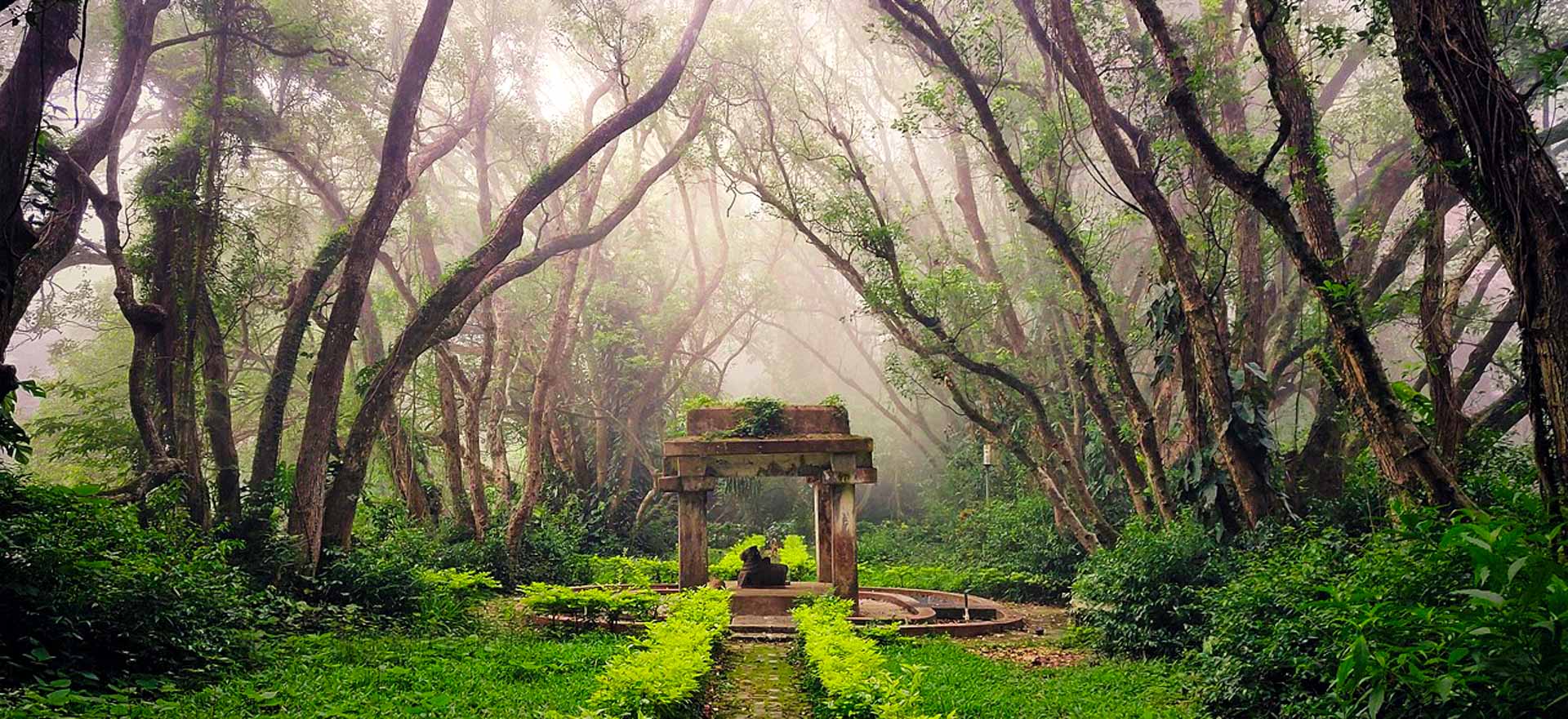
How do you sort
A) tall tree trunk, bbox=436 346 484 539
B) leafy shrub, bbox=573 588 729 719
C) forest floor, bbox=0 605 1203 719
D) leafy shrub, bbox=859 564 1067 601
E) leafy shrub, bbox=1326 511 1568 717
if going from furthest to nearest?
leafy shrub, bbox=859 564 1067 601
tall tree trunk, bbox=436 346 484 539
forest floor, bbox=0 605 1203 719
leafy shrub, bbox=573 588 729 719
leafy shrub, bbox=1326 511 1568 717

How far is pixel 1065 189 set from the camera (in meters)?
13.7

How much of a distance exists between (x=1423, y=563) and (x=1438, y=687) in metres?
2.36

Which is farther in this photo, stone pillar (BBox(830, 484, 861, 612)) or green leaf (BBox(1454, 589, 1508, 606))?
stone pillar (BBox(830, 484, 861, 612))

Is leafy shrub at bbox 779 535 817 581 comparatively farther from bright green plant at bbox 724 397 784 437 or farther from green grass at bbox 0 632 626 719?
green grass at bbox 0 632 626 719

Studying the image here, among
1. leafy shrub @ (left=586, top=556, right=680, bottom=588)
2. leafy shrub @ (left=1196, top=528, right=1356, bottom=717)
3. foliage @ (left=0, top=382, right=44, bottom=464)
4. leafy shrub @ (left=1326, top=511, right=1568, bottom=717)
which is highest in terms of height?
foliage @ (left=0, top=382, right=44, bottom=464)

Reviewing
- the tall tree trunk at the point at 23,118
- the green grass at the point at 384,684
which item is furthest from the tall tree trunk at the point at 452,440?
the tall tree trunk at the point at 23,118

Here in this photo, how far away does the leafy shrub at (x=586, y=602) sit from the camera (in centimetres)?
1084

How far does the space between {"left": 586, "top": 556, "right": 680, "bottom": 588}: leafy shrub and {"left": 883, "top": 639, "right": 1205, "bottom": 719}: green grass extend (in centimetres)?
771

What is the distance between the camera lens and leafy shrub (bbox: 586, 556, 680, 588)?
1631 centimetres

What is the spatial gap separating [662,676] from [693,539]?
6821 millimetres

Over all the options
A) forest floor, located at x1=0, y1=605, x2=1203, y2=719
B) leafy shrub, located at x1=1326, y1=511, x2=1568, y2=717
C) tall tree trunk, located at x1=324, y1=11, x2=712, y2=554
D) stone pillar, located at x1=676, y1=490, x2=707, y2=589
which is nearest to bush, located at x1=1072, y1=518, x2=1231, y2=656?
forest floor, located at x1=0, y1=605, x2=1203, y2=719

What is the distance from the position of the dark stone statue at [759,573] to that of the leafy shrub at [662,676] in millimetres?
4790

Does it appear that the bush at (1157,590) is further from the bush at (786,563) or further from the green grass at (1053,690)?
the bush at (786,563)

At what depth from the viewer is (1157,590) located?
9414 millimetres
